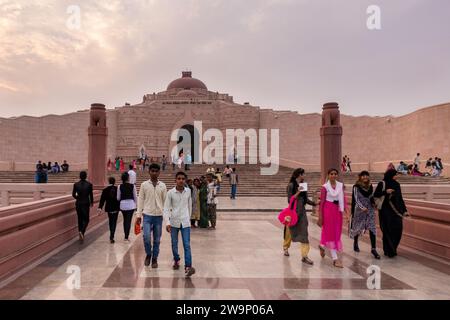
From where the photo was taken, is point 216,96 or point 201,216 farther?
point 216,96

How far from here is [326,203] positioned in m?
5.42

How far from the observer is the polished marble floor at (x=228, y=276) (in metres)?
3.92

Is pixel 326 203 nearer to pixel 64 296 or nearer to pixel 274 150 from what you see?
pixel 64 296

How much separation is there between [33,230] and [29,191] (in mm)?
7632

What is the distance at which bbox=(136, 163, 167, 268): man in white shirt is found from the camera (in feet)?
16.9

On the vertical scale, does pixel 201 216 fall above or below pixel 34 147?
below

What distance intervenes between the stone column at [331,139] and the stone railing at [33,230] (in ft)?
22.4

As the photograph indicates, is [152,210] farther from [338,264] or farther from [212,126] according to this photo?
[212,126]

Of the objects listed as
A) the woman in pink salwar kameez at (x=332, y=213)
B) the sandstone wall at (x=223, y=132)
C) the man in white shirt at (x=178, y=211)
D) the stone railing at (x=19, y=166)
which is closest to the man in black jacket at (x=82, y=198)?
the man in white shirt at (x=178, y=211)

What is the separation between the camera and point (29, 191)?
475 inches

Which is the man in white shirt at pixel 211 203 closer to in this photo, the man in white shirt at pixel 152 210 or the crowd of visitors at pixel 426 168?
the man in white shirt at pixel 152 210

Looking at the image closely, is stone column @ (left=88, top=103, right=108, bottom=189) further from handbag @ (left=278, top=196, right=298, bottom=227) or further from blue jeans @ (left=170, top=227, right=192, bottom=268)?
handbag @ (left=278, top=196, right=298, bottom=227)
